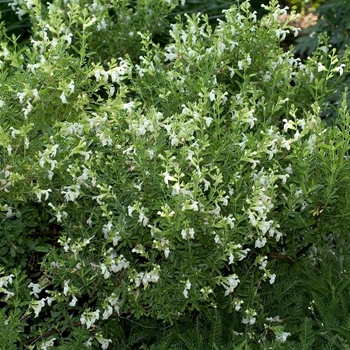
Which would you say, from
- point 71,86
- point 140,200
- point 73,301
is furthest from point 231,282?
point 71,86

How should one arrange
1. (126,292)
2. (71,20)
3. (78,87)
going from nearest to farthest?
(126,292)
(78,87)
(71,20)

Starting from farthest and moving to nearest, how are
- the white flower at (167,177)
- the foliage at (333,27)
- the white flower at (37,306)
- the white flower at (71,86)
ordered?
the foliage at (333,27), the white flower at (71,86), the white flower at (37,306), the white flower at (167,177)

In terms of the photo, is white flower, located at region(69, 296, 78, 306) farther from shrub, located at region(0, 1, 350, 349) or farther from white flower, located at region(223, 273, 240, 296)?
white flower, located at region(223, 273, 240, 296)

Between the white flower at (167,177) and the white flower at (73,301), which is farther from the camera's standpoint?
the white flower at (73,301)

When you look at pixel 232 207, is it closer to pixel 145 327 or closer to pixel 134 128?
pixel 134 128

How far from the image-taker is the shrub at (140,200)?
2.65m

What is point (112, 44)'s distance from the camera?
12.9 feet

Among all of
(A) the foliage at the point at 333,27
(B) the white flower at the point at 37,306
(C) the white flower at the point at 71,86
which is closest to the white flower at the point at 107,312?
(B) the white flower at the point at 37,306

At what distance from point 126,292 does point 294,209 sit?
0.74m

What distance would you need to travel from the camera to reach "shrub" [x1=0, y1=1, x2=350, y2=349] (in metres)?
2.65

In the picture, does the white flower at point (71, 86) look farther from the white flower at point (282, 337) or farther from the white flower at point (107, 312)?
the white flower at point (282, 337)

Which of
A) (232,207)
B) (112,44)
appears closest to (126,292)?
(232,207)

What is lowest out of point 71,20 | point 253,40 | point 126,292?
point 126,292

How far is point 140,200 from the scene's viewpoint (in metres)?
2.75
